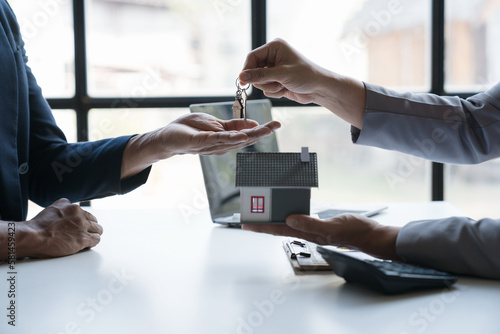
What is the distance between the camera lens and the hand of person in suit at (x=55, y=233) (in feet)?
3.74

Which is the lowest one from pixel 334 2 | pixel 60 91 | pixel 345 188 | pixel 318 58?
pixel 345 188

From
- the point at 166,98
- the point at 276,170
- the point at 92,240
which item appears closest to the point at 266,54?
the point at 276,170

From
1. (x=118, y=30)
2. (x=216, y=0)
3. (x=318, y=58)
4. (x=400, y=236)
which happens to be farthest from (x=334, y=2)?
(x=400, y=236)

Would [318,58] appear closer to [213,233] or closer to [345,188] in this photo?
[345,188]

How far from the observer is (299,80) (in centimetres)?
132

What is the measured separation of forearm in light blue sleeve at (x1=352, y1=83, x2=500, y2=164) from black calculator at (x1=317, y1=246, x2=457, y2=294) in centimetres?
50

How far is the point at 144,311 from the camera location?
86 cm

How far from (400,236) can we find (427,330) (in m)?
0.28

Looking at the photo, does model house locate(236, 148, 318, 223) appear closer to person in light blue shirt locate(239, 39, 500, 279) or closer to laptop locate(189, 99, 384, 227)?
person in light blue shirt locate(239, 39, 500, 279)

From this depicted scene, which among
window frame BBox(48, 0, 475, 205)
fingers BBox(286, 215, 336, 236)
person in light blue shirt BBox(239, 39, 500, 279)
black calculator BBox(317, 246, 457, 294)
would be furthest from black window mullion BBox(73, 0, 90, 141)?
black calculator BBox(317, 246, 457, 294)

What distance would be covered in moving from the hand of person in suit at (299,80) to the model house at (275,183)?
0.24 metres

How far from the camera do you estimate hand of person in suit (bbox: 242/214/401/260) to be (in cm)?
106

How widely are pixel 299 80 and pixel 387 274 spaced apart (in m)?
0.62

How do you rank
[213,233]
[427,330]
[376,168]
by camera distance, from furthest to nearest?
[376,168], [213,233], [427,330]
